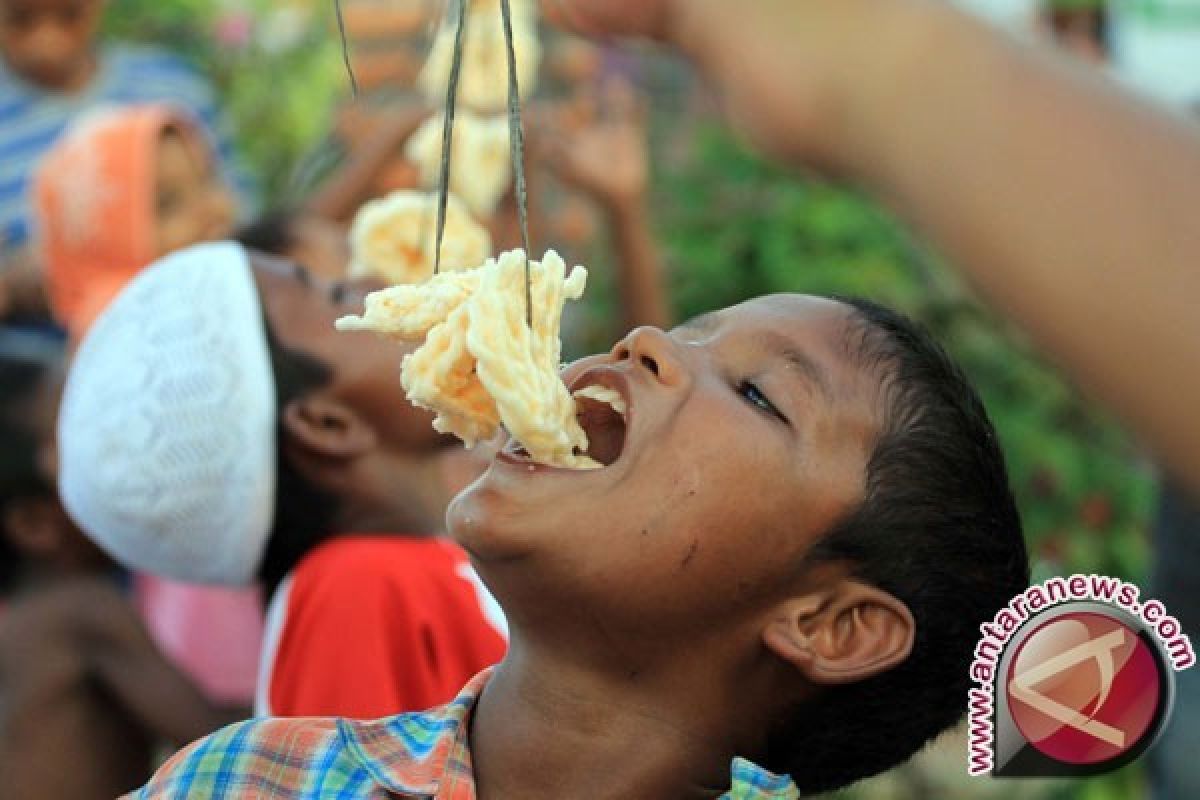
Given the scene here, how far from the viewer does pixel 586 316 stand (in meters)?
5.08

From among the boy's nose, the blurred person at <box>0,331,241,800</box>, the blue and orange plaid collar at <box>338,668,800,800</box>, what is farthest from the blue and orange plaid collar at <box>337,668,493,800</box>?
the blurred person at <box>0,331,241,800</box>

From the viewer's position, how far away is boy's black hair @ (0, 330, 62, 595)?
3.27 m

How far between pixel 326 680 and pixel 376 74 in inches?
89.9

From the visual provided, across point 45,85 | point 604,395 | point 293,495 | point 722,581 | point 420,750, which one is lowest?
point 293,495

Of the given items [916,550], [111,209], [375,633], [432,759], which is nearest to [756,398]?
[916,550]

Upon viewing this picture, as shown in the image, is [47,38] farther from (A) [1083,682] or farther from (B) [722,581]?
(A) [1083,682]

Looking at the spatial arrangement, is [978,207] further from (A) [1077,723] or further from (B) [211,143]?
(B) [211,143]

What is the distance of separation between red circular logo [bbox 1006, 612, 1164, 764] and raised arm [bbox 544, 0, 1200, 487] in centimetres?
69

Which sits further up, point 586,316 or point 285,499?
point 285,499

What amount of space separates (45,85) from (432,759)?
2992mm

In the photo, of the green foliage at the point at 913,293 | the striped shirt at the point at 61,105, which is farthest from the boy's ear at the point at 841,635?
the striped shirt at the point at 61,105

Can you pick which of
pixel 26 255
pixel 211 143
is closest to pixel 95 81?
pixel 211 143

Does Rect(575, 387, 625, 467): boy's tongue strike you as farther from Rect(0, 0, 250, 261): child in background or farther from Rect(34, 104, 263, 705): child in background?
Rect(0, 0, 250, 261): child in background

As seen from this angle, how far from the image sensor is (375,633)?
2.28 metres
